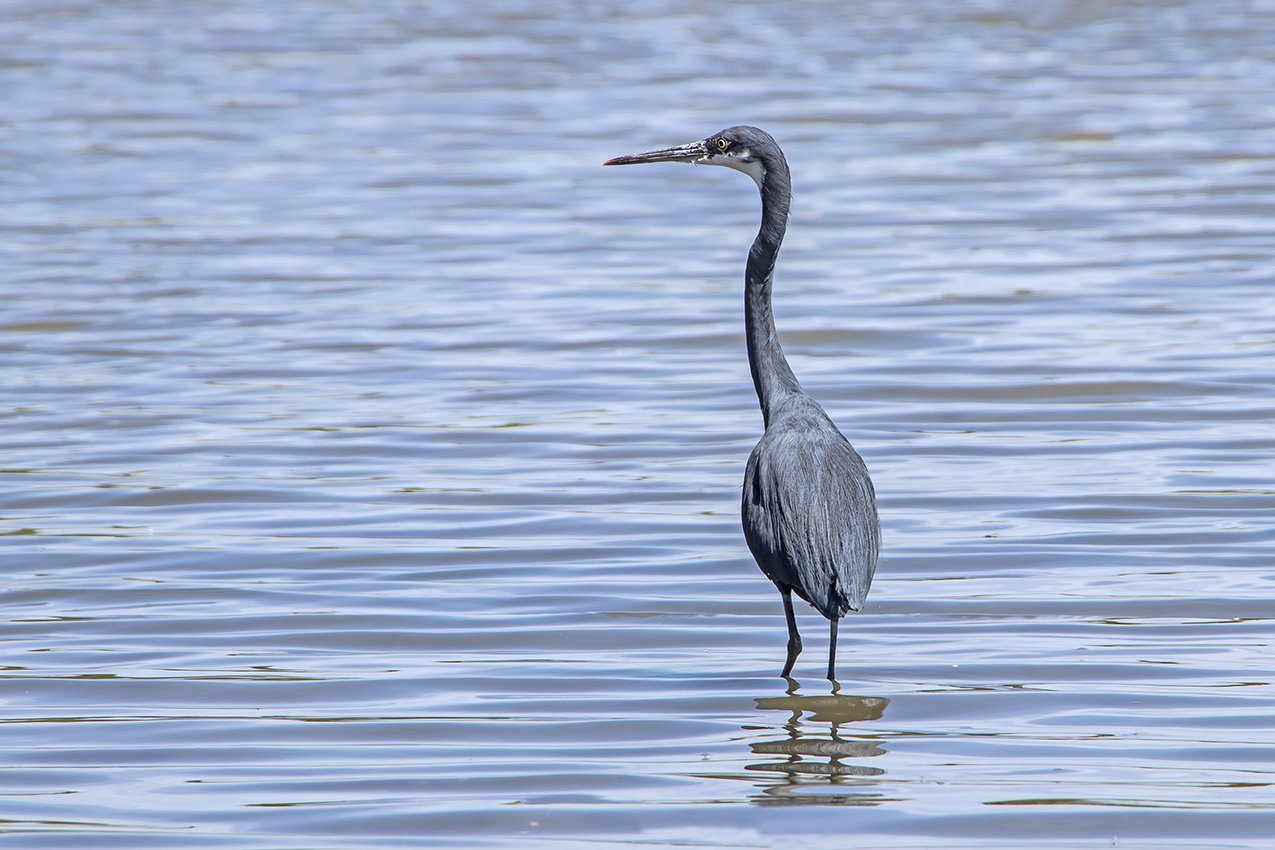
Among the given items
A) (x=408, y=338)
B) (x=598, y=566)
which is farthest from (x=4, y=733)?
(x=408, y=338)

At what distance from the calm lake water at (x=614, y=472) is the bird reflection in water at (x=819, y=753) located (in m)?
0.02

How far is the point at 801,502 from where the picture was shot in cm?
569

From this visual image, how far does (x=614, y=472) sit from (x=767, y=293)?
7.60ft

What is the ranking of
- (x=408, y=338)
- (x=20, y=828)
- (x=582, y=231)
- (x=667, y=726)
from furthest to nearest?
1. (x=582, y=231)
2. (x=408, y=338)
3. (x=667, y=726)
4. (x=20, y=828)

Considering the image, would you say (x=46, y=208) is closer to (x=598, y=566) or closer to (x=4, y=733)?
(x=598, y=566)

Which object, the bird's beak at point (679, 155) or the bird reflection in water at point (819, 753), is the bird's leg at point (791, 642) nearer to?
the bird reflection in water at point (819, 753)

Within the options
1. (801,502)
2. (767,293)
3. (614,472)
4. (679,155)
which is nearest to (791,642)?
(801,502)

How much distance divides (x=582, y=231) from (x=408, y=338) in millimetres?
3474

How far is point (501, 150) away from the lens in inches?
717

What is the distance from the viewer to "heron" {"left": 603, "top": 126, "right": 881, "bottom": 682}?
5.58 meters

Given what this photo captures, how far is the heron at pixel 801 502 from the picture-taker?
18.3ft

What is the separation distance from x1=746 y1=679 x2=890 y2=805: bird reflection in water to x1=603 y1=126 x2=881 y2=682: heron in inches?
5.1

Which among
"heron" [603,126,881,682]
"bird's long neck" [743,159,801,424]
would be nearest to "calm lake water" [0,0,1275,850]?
"heron" [603,126,881,682]

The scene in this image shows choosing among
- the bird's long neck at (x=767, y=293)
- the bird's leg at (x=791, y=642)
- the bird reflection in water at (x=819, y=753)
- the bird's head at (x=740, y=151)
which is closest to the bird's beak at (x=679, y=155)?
the bird's head at (x=740, y=151)
